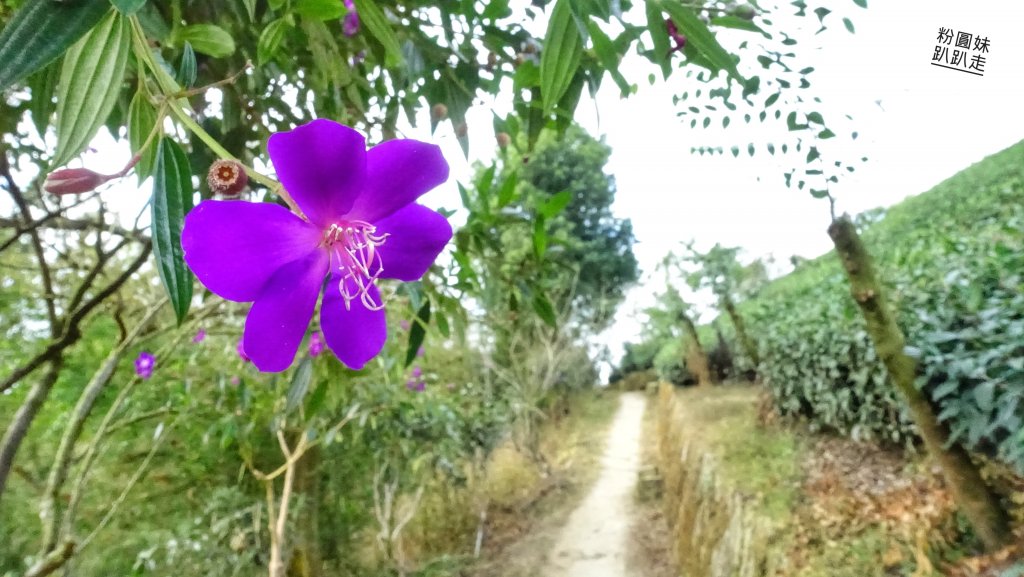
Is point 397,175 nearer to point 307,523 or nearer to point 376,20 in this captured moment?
point 376,20

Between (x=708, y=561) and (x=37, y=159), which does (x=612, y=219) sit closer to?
(x=708, y=561)

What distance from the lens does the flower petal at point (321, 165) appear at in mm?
272

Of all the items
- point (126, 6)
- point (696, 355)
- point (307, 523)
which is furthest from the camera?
point (696, 355)

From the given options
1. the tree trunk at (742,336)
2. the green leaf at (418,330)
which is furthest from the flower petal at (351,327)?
the tree trunk at (742,336)

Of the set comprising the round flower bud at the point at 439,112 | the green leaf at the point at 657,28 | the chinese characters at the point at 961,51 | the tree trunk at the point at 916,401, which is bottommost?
the tree trunk at the point at 916,401

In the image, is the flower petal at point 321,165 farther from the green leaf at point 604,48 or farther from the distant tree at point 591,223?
the distant tree at point 591,223

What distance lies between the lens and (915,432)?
242 centimetres

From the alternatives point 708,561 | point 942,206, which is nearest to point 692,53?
point 942,206

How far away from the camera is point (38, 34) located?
10.2 inches

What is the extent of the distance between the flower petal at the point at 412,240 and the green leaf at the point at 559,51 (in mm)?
151

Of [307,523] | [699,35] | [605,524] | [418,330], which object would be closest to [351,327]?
[699,35]

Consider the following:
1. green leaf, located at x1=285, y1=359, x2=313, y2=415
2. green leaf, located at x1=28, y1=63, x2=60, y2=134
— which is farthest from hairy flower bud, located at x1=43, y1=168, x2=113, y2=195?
green leaf, located at x1=285, y1=359, x2=313, y2=415

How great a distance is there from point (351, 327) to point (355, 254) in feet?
0.13

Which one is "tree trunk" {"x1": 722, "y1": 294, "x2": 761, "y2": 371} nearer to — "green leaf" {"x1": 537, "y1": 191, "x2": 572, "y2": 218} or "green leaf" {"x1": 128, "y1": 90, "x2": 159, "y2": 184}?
"green leaf" {"x1": 537, "y1": 191, "x2": 572, "y2": 218}
